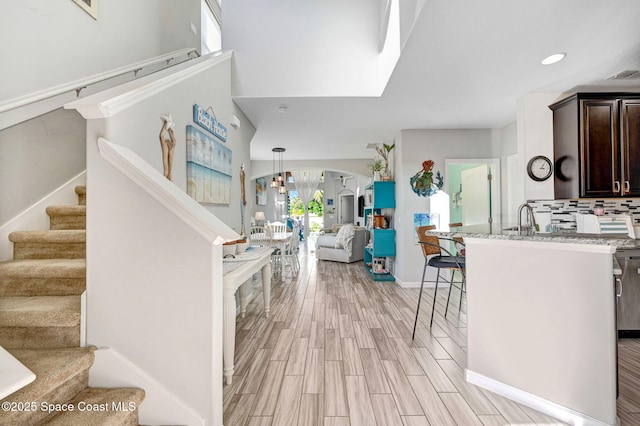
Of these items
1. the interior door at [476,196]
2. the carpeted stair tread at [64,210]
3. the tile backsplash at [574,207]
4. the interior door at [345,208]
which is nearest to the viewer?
the carpeted stair tread at [64,210]

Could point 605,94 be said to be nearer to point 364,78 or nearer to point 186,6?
point 364,78

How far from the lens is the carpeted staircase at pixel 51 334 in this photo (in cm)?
120

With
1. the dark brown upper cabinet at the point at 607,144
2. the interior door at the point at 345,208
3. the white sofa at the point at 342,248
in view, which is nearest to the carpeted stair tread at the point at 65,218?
the dark brown upper cabinet at the point at 607,144

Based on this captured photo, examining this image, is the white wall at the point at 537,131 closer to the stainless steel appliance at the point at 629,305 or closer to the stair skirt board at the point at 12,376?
the stainless steel appliance at the point at 629,305

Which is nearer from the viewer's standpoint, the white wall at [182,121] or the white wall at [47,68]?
the white wall at [182,121]

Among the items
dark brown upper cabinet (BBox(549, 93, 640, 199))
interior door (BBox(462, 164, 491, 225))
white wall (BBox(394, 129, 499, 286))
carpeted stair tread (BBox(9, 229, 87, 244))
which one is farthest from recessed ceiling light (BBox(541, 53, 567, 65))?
carpeted stair tread (BBox(9, 229, 87, 244))

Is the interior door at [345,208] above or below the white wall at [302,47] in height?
below

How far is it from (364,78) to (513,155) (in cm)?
276

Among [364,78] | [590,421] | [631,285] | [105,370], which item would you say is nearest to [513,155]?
[631,285]

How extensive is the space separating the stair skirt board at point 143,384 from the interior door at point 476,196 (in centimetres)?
501

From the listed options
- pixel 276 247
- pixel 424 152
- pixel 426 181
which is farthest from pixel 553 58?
pixel 276 247

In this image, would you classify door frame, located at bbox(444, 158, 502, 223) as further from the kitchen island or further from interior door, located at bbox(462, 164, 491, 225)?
the kitchen island

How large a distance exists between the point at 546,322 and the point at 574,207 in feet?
8.42

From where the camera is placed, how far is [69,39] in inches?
97.3
